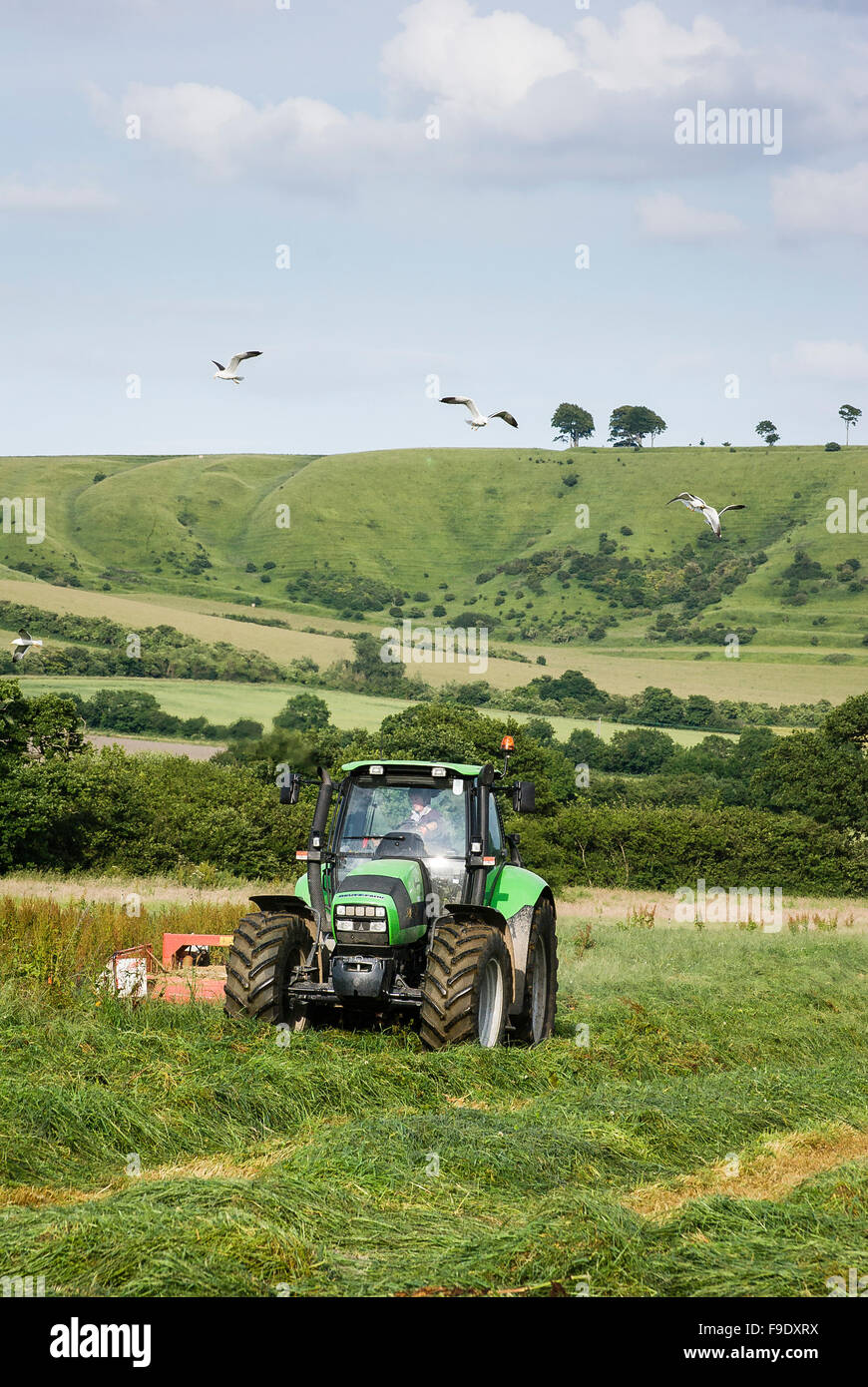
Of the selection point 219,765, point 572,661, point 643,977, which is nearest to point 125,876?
point 219,765

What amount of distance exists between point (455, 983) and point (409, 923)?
0.65 meters

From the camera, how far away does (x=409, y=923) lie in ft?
32.9

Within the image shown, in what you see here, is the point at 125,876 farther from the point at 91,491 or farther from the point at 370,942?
the point at 91,491

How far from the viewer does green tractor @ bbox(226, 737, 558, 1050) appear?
9.65 m

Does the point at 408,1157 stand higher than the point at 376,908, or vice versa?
the point at 376,908

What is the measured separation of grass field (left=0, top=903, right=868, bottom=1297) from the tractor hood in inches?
30.5

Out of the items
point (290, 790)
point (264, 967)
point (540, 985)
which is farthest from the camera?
point (540, 985)

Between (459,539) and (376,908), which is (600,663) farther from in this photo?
(376,908)

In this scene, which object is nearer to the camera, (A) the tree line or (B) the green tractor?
(B) the green tractor
